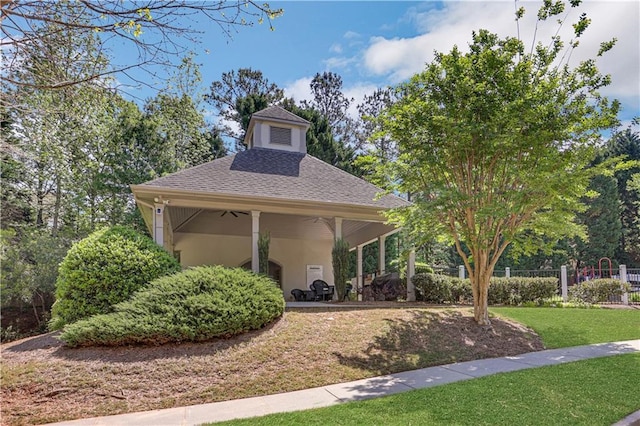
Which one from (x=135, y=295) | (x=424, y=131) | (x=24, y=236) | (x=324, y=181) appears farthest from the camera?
(x=24, y=236)

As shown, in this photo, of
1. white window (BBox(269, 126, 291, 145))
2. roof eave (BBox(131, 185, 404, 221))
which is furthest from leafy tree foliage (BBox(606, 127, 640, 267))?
roof eave (BBox(131, 185, 404, 221))

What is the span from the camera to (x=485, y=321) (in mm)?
9062

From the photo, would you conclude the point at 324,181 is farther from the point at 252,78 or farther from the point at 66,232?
the point at 252,78

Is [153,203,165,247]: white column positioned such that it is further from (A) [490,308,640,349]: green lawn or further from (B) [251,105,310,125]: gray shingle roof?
(A) [490,308,640,349]: green lawn

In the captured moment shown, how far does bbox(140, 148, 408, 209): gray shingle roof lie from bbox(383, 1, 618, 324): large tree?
108 inches

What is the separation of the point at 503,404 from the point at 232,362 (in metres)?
3.97

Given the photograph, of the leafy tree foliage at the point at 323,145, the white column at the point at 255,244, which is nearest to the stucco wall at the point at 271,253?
the white column at the point at 255,244

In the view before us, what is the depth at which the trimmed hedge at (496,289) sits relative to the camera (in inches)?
516

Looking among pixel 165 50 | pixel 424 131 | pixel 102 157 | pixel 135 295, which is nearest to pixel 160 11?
pixel 165 50

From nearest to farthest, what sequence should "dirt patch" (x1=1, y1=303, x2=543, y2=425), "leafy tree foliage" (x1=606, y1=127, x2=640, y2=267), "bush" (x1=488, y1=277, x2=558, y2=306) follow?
"dirt patch" (x1=1, y1=303, x2=543, y2=425) < "bush" (x1=488, y1=277, x2=558, y2=306) < "leafy tree foliage" (x1=606, y1=127, x2=640, y2=267)

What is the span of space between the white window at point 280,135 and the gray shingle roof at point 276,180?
51 cm

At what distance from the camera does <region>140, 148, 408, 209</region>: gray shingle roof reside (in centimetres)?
1097

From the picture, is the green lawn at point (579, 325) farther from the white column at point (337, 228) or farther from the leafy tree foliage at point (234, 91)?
the leafy tree foliage at point (234, 91)

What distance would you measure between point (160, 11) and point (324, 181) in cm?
986
